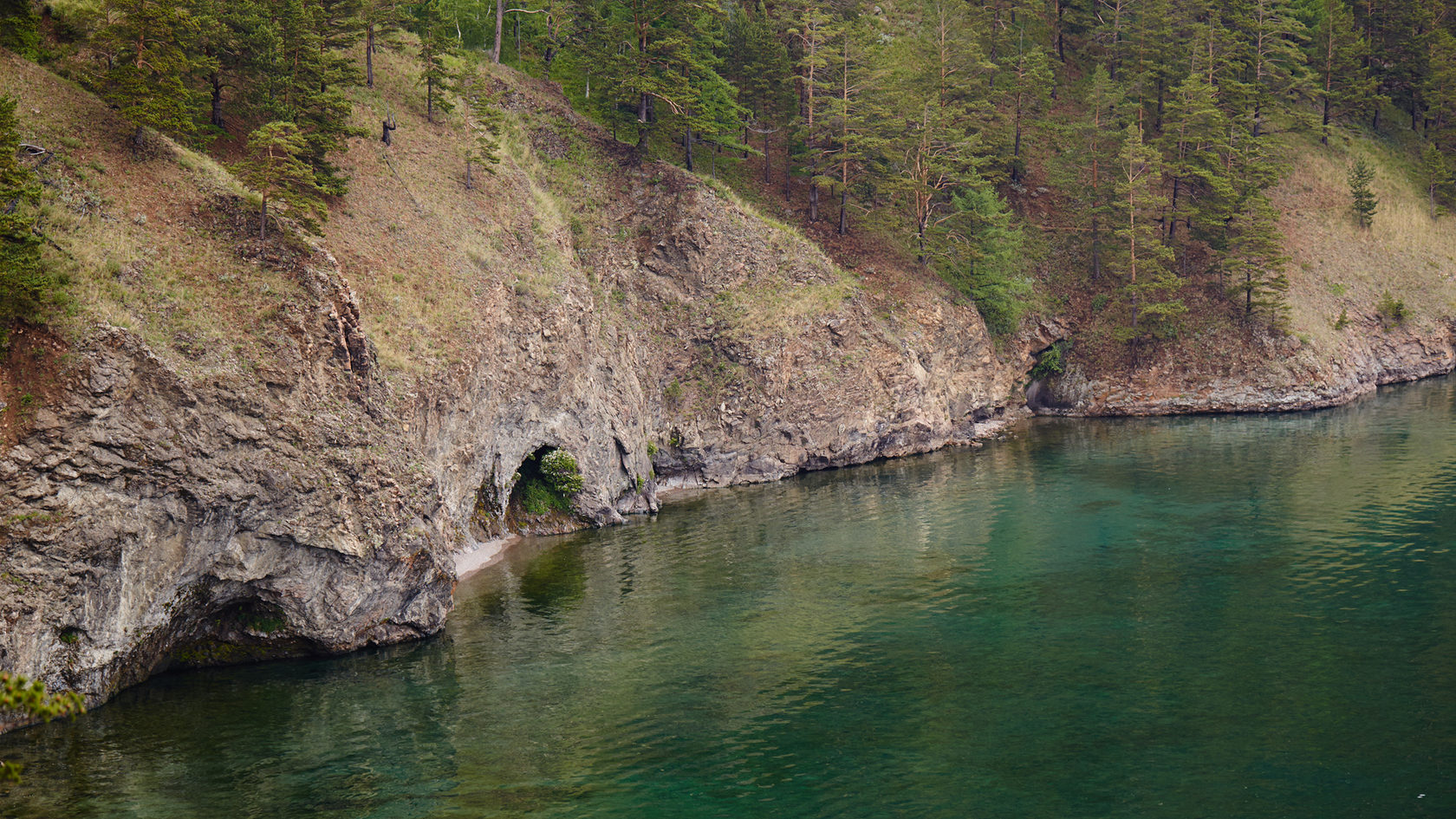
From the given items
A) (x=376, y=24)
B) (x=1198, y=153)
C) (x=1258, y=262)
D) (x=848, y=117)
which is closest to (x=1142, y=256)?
(x=1258, y=262)

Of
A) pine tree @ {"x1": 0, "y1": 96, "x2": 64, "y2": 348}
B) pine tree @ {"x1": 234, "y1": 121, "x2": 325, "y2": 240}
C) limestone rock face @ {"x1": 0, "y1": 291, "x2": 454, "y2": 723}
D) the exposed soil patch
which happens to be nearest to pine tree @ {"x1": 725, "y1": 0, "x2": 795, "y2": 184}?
pine tree @ {"x1": 234, "y1": 121, "x2": 325, "y2": 240}

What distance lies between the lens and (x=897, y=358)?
78375 millimetres

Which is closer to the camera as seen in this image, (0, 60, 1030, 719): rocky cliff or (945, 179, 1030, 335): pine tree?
(0, 60, 1030, 719): rocky cliff

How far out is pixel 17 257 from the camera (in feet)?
111

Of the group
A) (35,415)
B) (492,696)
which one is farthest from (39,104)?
(492,696)

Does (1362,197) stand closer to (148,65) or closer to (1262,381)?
(1262,381)

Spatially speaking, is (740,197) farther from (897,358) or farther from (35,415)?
(35,415)

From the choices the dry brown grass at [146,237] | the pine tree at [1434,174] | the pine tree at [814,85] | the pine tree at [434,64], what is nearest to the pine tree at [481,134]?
the pine tree at [434,64]

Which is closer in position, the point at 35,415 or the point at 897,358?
the point at 35,415

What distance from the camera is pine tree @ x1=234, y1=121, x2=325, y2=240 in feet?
143

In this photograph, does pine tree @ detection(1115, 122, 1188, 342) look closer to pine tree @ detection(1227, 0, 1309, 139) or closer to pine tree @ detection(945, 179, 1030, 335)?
pine tree @ detection(945, 179, 1030, 335)

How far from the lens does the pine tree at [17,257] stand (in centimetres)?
3362

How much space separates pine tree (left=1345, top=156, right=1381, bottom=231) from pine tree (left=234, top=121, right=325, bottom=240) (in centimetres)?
10362

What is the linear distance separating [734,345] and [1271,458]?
127 ft
